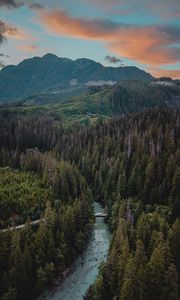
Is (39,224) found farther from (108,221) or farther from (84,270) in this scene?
(108,221)

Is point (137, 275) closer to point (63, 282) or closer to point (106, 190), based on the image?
point (63, 282)

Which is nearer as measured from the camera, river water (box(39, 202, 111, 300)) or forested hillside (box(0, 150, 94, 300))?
forested hillside (box(0, 150, 94, 300))

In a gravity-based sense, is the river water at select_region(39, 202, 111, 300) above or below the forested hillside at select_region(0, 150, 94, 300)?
below

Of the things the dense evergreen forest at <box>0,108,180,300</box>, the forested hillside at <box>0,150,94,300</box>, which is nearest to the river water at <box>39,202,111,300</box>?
the forested hillside at <box>0,150,94,300</box>

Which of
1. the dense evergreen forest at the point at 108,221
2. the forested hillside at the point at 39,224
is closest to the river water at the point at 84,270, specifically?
the forested hillside at the point at 39,224

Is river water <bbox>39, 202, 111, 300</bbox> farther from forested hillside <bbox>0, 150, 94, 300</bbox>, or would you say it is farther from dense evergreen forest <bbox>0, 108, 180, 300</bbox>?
dense evergreen forest <bbox>0, 108, 180, 300</bbox>

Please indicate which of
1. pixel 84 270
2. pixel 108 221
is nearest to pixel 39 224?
pixel 84 270
